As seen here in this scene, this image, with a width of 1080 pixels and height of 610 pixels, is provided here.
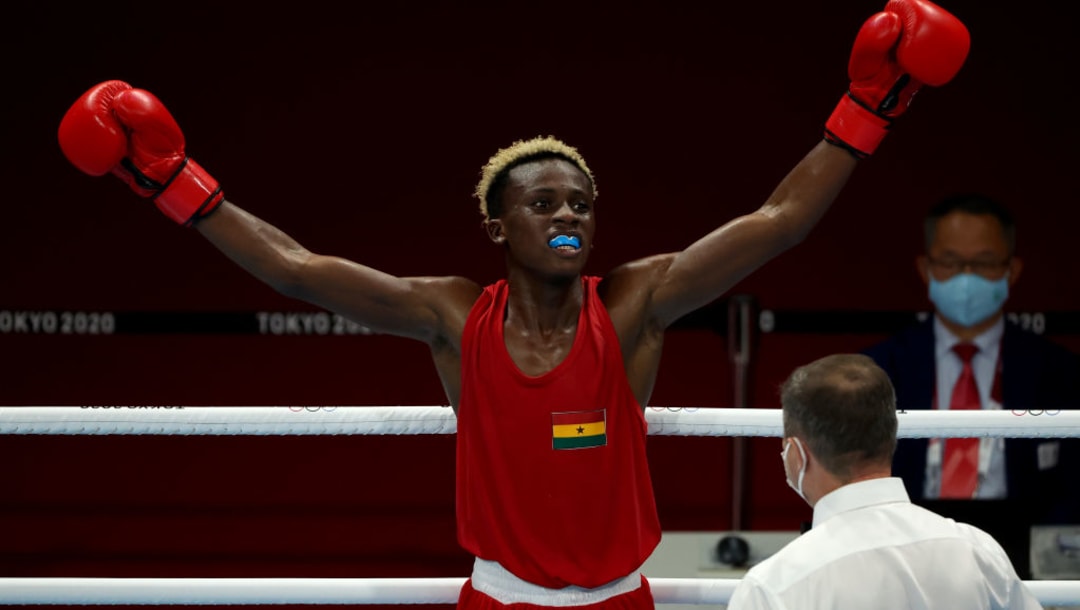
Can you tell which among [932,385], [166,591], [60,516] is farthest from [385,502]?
[166,591]

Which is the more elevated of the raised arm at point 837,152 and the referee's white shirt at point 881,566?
the raised arm at point 837,152

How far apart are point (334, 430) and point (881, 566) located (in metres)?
1.10

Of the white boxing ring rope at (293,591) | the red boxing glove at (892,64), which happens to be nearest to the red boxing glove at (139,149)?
the white boxing ring rope at (293,591)

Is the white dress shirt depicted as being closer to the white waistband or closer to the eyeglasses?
the eyeglasses

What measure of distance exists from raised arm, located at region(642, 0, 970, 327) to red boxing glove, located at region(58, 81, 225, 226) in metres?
Answer: 0.81

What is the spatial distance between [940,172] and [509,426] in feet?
10.1

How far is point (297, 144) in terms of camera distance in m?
4.46

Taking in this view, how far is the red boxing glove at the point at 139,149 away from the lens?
2041 mm

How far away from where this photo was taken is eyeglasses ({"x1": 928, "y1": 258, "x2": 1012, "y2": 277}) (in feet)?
10.9

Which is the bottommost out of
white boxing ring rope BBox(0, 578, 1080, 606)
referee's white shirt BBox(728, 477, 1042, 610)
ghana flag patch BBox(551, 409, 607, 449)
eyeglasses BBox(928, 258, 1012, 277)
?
white boxing ring rope BBox(0, 578, 1080, 606)

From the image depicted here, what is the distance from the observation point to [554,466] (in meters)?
1.99

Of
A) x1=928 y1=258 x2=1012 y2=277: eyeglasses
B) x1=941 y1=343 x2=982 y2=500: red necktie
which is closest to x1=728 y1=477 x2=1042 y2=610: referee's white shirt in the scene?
x1=941 y1=343 x2=982 y2=500: red necktie

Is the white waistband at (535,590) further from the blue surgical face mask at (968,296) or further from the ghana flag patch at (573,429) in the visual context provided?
the blue surgical face mask at (968,296)

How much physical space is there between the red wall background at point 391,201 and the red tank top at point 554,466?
2495 mm
